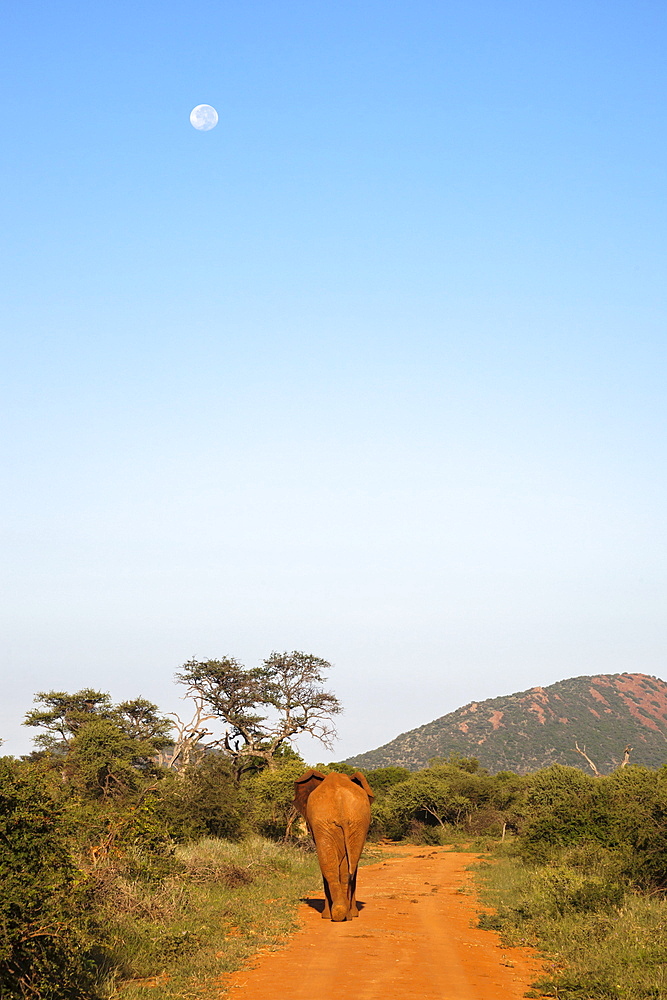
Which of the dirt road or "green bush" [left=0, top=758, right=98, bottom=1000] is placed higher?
"green bush" [left=0, top=758, right=98, bottom=1000]

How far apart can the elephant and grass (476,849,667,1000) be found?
9.26 ft

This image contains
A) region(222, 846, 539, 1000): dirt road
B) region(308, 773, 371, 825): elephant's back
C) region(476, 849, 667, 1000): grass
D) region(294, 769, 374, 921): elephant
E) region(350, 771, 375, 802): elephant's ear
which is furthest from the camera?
region(350, 771, 375, 802): elephant's ear

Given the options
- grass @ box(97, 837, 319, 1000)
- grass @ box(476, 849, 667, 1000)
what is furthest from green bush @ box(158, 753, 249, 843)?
grass @ box(476, 849, 667, 1000)

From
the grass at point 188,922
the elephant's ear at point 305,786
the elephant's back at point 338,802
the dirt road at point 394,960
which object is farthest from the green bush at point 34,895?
the elephant's ear at point 305,786

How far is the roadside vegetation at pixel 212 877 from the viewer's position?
8.41m

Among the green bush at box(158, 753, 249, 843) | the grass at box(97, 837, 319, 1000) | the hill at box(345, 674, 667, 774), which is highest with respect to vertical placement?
the green bush at box(158, 753, 249, 843)

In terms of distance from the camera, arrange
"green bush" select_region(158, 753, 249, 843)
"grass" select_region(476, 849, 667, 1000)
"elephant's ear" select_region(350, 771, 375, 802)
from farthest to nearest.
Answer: "green bush" select_region(158, 753, 249, 843) → "elephant's ear" select_region(350, 771, 375, 802) → "grass" select_region(476, 849, 667, 1000)

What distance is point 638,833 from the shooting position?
18516 mm

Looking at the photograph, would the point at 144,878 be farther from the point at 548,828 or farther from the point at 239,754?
the point at 239,754

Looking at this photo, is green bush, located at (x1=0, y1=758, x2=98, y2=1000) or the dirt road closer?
green bush, located at (x1=0, y1=758, x2=98, y2=1000)

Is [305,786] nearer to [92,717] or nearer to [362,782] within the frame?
[362,782]

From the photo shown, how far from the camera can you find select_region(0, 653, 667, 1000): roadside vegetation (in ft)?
27.6

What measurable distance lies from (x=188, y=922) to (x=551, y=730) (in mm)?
103133

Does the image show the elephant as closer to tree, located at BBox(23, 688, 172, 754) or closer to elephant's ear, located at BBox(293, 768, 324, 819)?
elephant's ear, located at BBox(293, 768, 324, 819)
